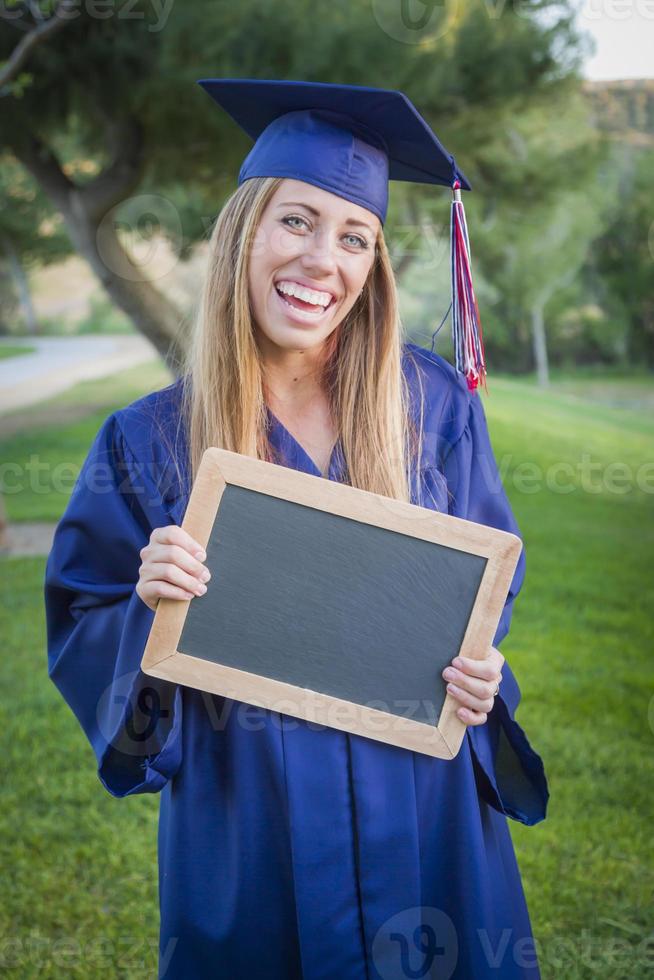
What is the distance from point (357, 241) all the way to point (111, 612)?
2.79 feet

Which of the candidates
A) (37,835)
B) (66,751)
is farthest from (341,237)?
(66,751)

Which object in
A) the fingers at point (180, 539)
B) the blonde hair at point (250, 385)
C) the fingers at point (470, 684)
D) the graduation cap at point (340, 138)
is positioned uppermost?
the graduation cap at point (340, 138)

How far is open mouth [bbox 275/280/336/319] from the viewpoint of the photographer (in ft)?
5.72

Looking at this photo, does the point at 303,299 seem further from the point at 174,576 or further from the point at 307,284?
the point at 174,576

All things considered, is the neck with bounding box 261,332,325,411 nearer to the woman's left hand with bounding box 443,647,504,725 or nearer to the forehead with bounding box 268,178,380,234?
the forehead with bounding box 268,178,380,234

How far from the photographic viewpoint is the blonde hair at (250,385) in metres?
1.79

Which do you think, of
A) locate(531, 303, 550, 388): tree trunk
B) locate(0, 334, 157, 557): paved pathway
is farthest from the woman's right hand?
locate(531, 303, 550, 388): tree trunk

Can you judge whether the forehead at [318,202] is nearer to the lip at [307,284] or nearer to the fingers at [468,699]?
the lip at [307,284]

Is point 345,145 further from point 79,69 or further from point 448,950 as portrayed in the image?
point 79,69

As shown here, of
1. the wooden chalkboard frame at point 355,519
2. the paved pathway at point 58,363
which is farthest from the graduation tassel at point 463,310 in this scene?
the paved pathway at point 58,363

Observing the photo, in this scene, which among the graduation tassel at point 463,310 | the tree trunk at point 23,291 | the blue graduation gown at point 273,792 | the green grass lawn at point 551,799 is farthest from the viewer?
the tree trunk at point 23,291

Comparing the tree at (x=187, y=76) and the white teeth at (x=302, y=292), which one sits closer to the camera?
the white teeth at (x=302, y=292)

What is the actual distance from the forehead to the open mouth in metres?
0.14

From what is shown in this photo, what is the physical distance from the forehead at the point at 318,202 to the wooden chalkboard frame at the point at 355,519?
52cm
